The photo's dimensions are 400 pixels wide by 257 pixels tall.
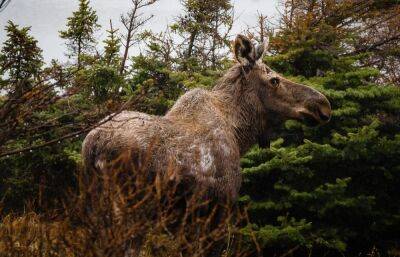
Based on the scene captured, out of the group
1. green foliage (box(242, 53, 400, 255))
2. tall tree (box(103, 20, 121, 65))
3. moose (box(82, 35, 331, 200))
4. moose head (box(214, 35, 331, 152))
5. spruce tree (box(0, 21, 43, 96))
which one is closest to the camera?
spruce tree (box(0, 21, 43, 96))

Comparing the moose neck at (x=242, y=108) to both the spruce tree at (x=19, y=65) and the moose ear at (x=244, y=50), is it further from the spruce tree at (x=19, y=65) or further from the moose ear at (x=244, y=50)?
the spruce tree at (x=19, y=65)

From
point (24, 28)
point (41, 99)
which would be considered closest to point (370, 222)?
point (41, 99)

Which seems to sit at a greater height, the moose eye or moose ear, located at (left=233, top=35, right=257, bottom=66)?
moose ear, located at (left=233, top=35, right=257, bottom=66)

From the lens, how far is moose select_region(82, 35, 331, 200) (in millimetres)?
4449

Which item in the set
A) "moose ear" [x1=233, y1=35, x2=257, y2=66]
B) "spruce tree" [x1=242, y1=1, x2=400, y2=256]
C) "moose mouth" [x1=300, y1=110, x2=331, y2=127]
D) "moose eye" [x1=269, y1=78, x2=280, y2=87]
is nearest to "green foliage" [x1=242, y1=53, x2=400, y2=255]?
"spruce tree" [x1=242, y1=1, x2=400, y2=256]

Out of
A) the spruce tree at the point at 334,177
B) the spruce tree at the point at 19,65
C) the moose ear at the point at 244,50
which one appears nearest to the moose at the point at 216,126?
the moose ear at the point at 244,50

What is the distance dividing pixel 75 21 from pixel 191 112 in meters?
14.8

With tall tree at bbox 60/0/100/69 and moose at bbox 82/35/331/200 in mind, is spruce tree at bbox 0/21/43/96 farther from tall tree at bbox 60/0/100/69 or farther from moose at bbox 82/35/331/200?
tall tree at bbox 60/0/100/69

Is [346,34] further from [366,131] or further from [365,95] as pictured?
[366,131]

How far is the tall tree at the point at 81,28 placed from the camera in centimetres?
1830

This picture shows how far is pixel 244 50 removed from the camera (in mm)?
5988

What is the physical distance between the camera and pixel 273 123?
250 inches

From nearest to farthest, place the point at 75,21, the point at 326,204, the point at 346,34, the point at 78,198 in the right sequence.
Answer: the point at 78,198 → the point at 326,204 → the point at 346,34 → the point at 75,21

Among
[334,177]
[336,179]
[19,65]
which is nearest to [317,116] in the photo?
[336,179]
